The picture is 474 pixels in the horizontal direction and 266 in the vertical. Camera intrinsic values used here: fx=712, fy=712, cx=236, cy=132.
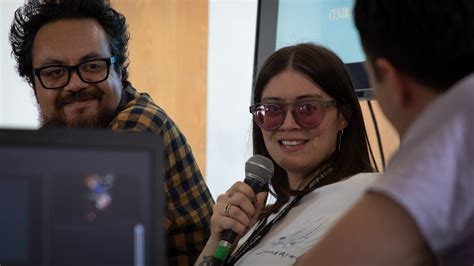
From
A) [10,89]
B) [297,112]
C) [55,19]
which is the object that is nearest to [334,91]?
[297,112]

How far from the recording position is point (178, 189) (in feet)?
5.88

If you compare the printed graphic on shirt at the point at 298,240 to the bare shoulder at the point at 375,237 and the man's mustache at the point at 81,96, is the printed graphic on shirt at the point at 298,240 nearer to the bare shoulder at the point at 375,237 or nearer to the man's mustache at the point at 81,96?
the bare shoulder at the point at 375,237

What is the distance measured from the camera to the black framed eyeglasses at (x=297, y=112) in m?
1.62

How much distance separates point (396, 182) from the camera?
71 cm

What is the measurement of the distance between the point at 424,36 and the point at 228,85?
2934 millimetres

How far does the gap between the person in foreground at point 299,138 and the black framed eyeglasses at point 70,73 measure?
46cm

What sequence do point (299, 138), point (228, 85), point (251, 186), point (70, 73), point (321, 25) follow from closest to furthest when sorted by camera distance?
point (251, 186), point (299, 138), point (70, 73), point (321, 25), point (228, 85)

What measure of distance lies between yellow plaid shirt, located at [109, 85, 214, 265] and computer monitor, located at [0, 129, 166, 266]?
922 millimetres

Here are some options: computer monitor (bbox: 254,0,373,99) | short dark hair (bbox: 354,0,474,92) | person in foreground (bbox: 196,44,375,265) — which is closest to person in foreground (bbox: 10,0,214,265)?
person in foreground (bbox: 196,44,375,265)

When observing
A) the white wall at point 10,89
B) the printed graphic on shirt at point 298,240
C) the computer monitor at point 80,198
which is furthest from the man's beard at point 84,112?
the white wall at point 10,89

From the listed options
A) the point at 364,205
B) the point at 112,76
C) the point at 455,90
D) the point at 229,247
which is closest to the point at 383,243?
the point at 364,205

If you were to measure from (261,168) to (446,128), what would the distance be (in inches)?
34.3

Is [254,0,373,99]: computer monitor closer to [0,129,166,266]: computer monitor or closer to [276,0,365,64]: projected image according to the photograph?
[276,0,365,64]: projected image

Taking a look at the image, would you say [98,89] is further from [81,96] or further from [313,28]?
[313,28]
